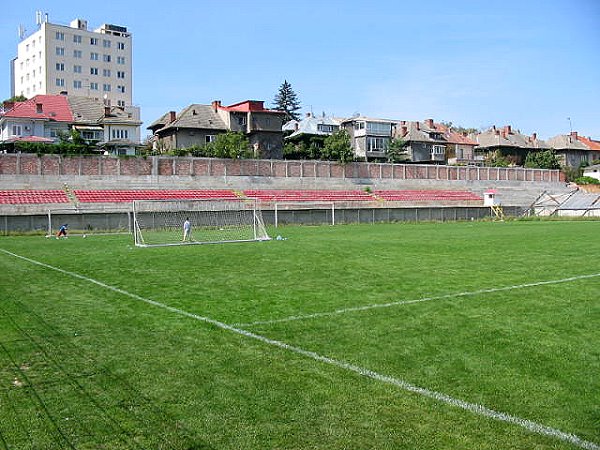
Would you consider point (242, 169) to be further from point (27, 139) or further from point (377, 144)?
point (377, 144)

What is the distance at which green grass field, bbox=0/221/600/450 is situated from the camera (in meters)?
5.38

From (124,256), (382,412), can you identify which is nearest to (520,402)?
(382,412)

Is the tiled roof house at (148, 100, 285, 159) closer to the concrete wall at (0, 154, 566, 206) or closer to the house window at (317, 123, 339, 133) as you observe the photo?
the house window at (317, 123, 339, 133)

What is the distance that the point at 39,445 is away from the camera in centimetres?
507

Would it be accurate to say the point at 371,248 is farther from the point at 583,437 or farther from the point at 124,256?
the point at 583,437

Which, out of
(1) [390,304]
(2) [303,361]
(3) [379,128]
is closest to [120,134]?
(3) [379,128]

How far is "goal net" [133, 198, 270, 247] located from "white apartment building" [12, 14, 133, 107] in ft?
189

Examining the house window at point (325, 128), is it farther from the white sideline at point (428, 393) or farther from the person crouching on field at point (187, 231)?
the white sideline at point (428, 393)

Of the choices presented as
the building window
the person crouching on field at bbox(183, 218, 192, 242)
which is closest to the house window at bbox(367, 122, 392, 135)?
the building window

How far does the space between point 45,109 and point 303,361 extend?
2932 inches

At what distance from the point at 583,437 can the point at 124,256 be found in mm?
19094

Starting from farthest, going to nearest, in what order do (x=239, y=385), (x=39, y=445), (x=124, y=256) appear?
(x=124, y=256)
(x=239, y=385)
(x=39, y=445)

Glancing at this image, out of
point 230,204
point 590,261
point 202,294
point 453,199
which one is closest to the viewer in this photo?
point 202,294

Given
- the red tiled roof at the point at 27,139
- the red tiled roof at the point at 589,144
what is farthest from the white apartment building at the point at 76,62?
the red tiled roof at the point at 589,144
